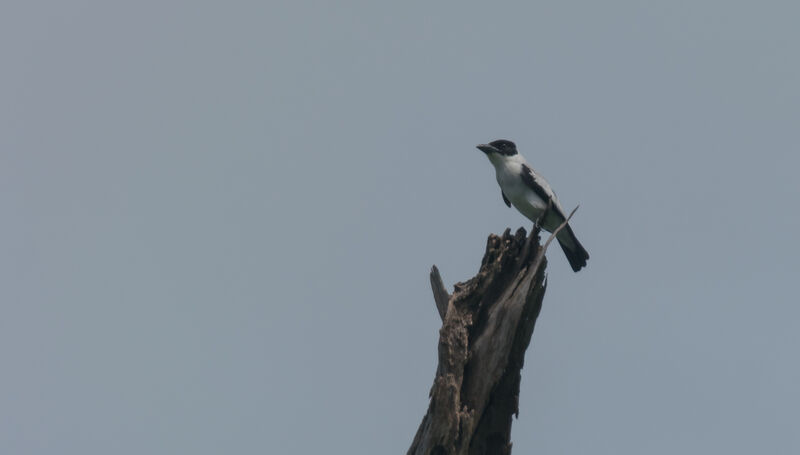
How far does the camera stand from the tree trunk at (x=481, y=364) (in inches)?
376

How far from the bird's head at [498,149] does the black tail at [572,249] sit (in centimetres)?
166

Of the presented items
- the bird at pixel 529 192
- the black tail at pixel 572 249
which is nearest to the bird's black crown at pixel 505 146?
the bird at pixel 529 192

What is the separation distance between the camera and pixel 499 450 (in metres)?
9.81

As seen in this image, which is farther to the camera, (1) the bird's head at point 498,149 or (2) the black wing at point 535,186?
(1) the bird's head at point 498,149

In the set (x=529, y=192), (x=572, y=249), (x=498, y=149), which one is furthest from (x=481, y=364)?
(x=498, y=149)

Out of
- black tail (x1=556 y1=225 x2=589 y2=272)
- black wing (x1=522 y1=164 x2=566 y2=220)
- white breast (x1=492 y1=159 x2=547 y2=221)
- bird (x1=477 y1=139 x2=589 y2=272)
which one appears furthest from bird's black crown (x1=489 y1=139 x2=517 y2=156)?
black tail (x1=556 y1=225 x2=589 y2=272)

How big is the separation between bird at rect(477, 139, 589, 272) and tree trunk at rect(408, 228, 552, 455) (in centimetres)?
440

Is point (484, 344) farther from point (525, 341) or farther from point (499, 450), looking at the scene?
point (499, 450)

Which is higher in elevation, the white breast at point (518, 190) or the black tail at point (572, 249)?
the white breast at point (518, 190)

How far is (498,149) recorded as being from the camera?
50.7 ft

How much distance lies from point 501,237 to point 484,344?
1409 millimetres

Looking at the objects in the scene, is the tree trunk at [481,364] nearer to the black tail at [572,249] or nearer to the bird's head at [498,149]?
the black tail at [572,249]

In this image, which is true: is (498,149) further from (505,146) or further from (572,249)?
(572,249)

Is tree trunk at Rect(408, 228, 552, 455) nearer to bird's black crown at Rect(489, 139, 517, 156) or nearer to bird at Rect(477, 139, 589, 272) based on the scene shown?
bird at Rect(477, 139, 589, 272)
